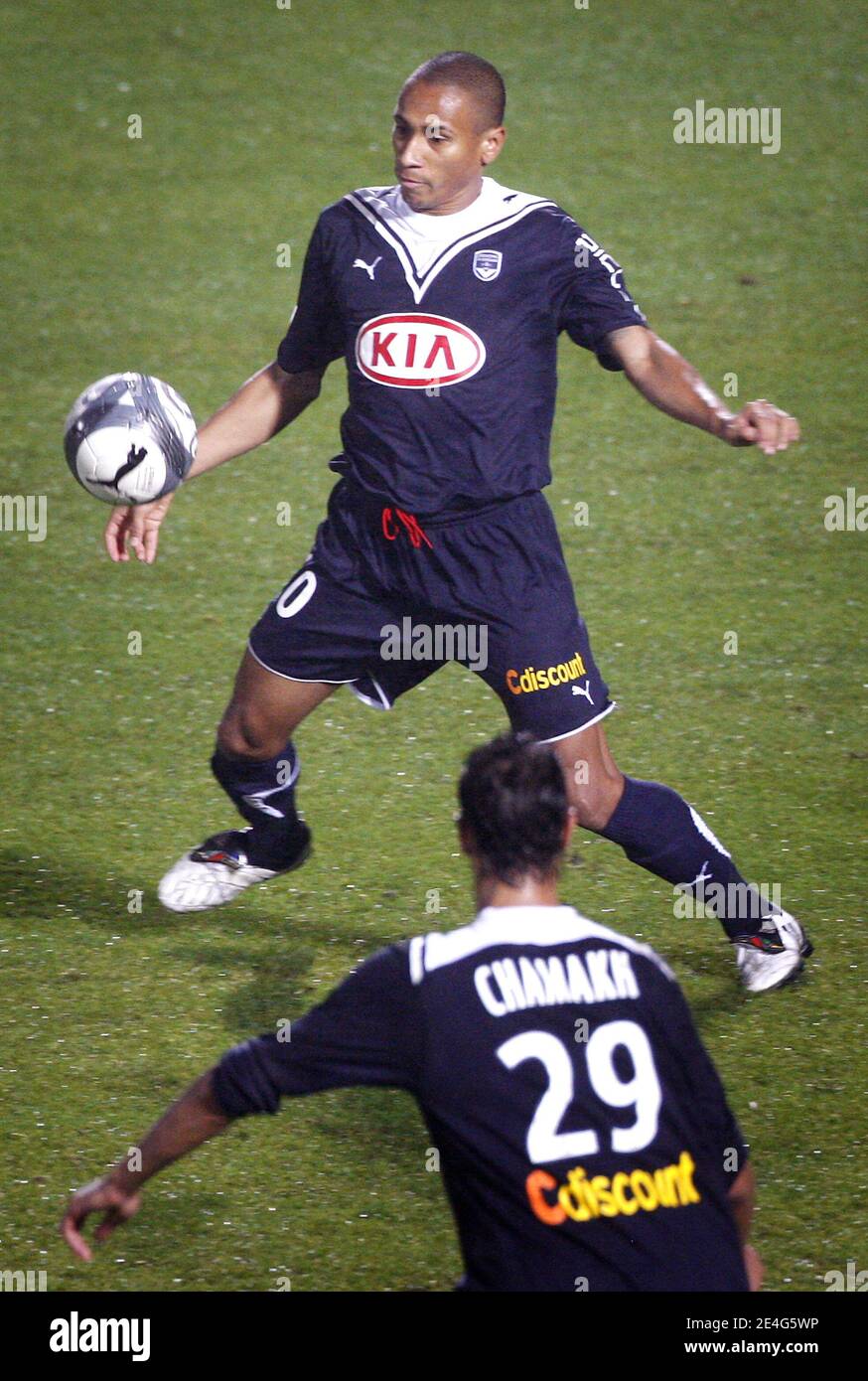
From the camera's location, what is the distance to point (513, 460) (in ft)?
14.9

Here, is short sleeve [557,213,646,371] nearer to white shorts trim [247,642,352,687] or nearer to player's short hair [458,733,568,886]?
white shorts trim [247,642,352,687]

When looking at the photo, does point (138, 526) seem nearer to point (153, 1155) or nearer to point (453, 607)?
point (453, 607)

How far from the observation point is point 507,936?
289 cm

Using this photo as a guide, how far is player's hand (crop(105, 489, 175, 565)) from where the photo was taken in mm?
4773

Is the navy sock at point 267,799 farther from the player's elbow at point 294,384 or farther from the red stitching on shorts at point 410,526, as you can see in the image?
the player's elbow at point 294,384

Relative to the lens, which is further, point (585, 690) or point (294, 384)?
point (294, 384)

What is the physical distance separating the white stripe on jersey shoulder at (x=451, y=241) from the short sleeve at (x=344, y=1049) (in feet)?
6.88

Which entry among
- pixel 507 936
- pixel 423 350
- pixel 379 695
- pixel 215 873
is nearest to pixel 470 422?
pixel 423 350

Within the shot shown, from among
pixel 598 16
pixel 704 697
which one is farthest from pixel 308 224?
pixel 704 697

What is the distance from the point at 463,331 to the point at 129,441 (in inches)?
34.6

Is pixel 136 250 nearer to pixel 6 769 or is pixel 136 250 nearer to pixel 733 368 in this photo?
pixel 733 368

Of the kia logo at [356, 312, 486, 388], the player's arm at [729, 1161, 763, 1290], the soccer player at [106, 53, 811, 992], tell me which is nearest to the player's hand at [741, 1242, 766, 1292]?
the player's arm at [729, 1161, 763, 1290]

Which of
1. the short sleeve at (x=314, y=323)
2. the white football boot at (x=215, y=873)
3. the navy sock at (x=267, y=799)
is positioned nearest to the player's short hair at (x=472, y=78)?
the short sleeve at (x=314, y=323)

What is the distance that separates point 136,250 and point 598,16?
4.75m
